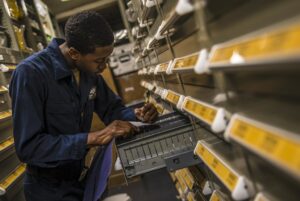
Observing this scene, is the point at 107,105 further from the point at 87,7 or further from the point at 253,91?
the point at 87,7

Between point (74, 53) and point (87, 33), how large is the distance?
0.16 meters

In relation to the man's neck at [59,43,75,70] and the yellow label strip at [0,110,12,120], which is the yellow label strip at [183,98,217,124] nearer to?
the man's neck at [59,43,75,70]

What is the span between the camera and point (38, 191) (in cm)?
224

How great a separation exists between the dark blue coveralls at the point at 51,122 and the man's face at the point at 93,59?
0.09m

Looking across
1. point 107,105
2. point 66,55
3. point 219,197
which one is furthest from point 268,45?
point 107,105

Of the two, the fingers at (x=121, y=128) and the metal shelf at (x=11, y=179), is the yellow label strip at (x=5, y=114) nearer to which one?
the metal shelf at (x=11, y=179)

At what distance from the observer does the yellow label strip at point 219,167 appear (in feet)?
4.02

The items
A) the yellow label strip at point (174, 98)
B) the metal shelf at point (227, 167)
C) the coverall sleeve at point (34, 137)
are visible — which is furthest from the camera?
the yellow label strip at point (174, 98)

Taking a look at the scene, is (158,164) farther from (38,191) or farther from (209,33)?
(209,33)

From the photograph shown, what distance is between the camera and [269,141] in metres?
0.84

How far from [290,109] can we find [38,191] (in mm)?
1741

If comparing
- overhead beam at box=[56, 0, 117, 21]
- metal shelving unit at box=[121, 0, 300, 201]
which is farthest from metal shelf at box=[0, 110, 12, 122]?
overhead beam at box=[56, 0, 117, 21]

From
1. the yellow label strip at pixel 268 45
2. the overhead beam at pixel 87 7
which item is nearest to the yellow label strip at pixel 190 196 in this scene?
the yellow label strip at pixel 268 45

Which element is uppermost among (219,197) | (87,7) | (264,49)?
(87,7)
